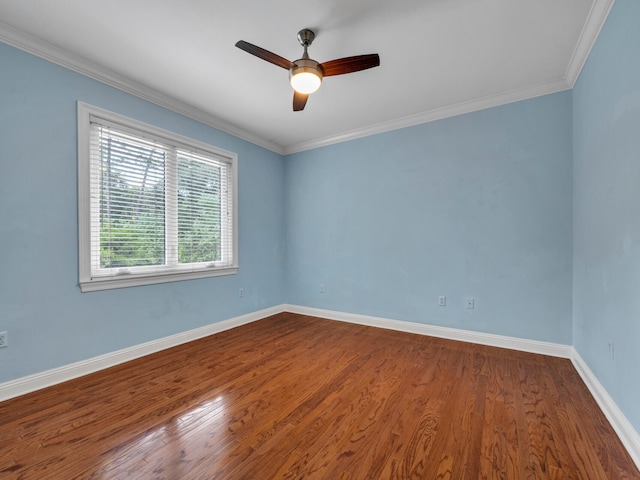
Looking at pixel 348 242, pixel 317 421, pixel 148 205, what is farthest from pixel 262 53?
pixel 348 242

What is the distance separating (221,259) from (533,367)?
3.59 metres

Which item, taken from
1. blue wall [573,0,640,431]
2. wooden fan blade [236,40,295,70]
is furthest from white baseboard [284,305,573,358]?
wooden fan blade [236,40,295,70]

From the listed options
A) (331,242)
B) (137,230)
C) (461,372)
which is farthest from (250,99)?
(461,372)

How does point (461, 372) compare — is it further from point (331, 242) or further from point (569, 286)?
point (331, 242)

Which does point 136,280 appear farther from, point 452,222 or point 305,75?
point 452,222

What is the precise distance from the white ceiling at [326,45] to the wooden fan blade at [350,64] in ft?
0.83

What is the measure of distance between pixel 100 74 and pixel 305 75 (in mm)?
1913

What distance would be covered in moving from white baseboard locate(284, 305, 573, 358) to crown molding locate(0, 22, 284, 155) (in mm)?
2951

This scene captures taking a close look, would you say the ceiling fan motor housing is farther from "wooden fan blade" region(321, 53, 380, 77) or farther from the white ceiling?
the white ceiling

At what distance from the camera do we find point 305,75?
207 cm

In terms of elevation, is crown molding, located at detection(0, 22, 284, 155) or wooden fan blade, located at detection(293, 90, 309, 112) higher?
crown molding, located at detection(0, 22, 284, 155)

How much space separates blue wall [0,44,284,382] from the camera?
205cm

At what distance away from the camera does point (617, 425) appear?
165 centimetres

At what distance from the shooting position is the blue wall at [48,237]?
6.74ft
